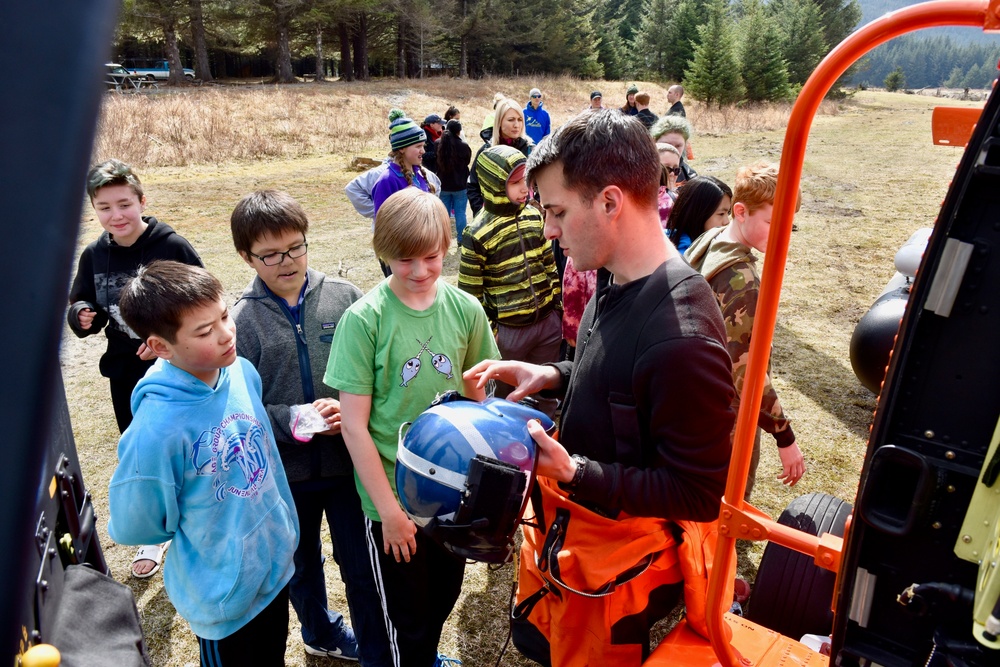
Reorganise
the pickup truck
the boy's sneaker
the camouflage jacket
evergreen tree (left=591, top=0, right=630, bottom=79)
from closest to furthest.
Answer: the camouflage jacket
the boy's sneaker
the pickup truck
evergreen tree (left=591, top=0, right=630, bottom=79)

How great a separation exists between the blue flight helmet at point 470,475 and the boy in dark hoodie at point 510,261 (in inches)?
86.8

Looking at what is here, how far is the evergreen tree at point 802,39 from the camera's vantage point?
158ft

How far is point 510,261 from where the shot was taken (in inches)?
157

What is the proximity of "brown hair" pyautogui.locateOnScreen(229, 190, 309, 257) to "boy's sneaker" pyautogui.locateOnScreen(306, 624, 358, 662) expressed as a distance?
186 centimetres

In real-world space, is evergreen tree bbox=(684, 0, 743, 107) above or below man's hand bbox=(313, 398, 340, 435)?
above

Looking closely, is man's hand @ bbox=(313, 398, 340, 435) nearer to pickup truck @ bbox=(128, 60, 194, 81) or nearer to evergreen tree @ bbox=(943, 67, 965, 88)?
pickup truck @ bbox=(128, 60, 194, 81)

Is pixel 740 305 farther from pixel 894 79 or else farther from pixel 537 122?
pixel 894 79

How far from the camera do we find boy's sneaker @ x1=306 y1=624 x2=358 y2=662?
121 inches

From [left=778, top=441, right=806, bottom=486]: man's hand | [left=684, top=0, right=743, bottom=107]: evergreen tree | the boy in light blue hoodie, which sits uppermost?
[left=684, top=0, right=743, bottom=107]: evergreen tree

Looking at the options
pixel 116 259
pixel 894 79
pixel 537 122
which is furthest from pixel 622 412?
pixel 894 79

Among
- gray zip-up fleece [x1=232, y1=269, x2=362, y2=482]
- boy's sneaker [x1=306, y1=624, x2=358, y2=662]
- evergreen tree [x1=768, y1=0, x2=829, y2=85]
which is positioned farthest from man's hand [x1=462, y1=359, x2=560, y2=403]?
evergreen tree [x1=768, y1=0, x2=829, y2=85]

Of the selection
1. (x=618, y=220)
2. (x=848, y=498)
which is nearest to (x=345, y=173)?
(x=848, y=498)

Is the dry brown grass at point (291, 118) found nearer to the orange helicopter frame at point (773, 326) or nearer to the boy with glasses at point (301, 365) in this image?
the boy with glasses at point (301, 365)

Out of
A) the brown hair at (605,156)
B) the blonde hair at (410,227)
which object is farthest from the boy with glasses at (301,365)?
the brown hair at (605,156)
